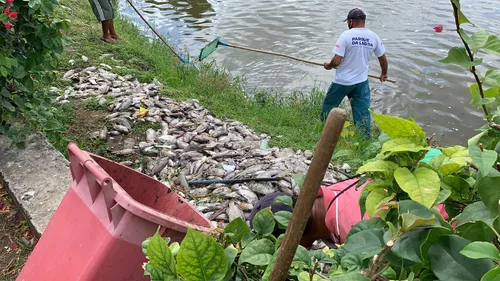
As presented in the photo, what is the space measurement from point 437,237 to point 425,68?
8.84m

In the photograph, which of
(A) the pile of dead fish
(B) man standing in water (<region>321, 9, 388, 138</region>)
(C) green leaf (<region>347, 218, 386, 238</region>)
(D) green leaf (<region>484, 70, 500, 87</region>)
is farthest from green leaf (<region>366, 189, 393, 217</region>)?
(B) man standing in water (<region>321, 9, 388, 138</region>)

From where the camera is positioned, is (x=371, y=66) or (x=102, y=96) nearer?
(x=102, y=96)

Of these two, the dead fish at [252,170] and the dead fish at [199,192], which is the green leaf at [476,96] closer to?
the dead fish at [199,192]

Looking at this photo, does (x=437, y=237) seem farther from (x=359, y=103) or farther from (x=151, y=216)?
(x=359, y=103)

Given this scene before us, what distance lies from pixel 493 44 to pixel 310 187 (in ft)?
1.74

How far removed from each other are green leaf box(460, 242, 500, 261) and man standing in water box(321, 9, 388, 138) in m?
5.14

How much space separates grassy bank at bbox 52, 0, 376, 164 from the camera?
5.28 meters

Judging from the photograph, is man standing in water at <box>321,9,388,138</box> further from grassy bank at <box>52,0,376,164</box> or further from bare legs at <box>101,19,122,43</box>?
bare legs at <box>101,19,122,43</box>

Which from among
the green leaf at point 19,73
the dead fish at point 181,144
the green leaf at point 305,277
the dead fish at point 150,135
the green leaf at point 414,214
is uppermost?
the green leaf at point 414,214

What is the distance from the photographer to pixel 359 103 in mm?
6035

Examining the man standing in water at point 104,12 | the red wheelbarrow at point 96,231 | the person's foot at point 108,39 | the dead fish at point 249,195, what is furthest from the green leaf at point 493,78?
the person's foot at point 108,39

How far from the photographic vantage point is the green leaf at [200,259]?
3.22 ft

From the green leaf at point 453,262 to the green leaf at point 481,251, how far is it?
5 cm

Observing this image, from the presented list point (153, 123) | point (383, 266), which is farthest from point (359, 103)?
point (383, 266)
